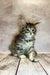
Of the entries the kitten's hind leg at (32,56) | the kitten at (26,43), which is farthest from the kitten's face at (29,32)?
the kitten's hind leg at (32,56)

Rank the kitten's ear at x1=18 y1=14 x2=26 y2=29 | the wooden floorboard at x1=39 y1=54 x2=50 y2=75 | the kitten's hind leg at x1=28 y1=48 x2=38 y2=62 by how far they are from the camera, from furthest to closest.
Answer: the kitten's ear at x1=18 y1=14 x2=26 y2=29 → the kitten's hind leg at x1=28 y1=48 x2=38 y2=62 → the wooden floorboard at x1=39 y1=54 x2=50 y2=75

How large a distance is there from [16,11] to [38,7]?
20 cm

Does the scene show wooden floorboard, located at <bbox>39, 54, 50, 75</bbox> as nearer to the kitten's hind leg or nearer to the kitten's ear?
the kitten's hind leg

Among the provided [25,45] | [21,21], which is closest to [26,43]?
[25,45]

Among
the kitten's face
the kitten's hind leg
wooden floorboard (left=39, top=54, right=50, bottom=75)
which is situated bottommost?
wooden floorboard (left=39, top=54, right=50, bottom=75)

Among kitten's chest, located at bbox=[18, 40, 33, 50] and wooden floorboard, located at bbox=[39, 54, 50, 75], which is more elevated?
kitten's chest, located at bbox=[18, 40, 33, 50]

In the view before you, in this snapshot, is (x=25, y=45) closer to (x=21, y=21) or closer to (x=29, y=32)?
(x=29, y=32)

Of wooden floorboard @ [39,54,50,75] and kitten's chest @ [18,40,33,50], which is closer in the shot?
wooden floorboard @ [39,54,50,75]

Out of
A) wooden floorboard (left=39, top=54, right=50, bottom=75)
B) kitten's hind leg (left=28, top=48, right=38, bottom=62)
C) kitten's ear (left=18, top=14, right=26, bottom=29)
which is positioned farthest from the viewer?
kitten's ear (left=18, top=14, right=26, bottom=29)

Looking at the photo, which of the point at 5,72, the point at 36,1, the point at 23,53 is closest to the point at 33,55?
the point at 23,53

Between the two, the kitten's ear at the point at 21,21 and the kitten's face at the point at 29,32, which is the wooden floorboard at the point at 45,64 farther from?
the kitten's ear at the point at 21,21

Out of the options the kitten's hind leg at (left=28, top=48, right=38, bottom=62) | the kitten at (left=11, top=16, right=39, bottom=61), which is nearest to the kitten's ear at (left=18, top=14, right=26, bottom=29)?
the kitten at (left=11, top=16, right=39, bottom=61)

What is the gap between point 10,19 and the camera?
4.24 ft

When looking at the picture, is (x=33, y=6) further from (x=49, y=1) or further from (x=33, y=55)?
(x=33, y=55)
